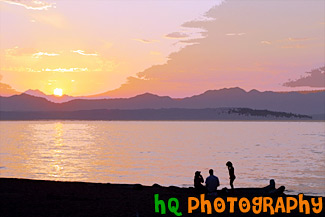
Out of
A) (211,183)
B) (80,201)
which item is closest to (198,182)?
(211,183)

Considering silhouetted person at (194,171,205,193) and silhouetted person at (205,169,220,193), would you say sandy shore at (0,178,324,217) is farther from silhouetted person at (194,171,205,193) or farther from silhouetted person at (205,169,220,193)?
silhouetted person at (205,169,220,193)

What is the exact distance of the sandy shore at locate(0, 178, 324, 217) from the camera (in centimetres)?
2045

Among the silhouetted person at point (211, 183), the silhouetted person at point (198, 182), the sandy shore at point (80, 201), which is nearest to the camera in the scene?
the sandy shore at point (80, 201)

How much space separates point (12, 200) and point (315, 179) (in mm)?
38557

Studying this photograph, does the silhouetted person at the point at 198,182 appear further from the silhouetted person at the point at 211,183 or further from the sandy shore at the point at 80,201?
the silhouetted person at the point at 211,183

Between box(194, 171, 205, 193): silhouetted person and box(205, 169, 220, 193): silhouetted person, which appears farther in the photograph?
box(194, 171, 205, 193): silhouetted person

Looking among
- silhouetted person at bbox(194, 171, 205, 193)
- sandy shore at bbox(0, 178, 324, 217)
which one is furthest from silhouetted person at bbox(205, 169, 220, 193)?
silhouetted person at bbox(194, 171, 205, 193)

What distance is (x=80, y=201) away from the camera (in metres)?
23.8

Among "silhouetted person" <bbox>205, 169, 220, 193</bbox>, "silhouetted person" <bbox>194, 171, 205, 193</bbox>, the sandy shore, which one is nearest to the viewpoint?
the sandy shore

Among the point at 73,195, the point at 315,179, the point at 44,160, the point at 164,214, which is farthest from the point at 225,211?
the point at 44,160

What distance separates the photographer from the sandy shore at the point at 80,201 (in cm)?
2045

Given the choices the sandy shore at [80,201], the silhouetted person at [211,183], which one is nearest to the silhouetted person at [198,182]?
the sandy shore at [80,201]

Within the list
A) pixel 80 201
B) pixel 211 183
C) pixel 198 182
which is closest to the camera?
pixel 80 201

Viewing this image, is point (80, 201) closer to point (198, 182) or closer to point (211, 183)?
point (211, 183)
